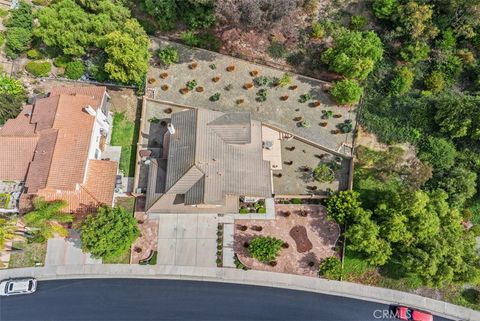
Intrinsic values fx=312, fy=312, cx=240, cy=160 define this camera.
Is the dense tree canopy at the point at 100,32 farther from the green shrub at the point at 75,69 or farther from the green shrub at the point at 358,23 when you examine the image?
the green shrub at the point at 358,23

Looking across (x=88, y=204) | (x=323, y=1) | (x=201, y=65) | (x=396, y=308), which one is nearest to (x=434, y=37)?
(x=323, y=1)

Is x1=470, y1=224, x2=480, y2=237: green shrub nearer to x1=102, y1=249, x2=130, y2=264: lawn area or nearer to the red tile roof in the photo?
x1=102, y1=249, x2=130, y2=264: lawn area

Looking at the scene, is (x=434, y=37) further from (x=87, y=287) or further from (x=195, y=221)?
(x=87, y=287)

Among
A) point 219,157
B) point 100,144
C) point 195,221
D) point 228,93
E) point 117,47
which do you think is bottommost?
point 195,221

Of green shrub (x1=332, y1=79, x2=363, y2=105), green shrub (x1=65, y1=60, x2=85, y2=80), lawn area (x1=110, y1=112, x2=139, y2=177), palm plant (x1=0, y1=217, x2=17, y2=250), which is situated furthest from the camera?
green shrub (x1=65, y1=60, x2=85, y2=80)

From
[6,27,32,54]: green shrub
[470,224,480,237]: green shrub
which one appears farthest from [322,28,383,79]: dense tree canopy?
A: [6,27,32,54]: green shrub

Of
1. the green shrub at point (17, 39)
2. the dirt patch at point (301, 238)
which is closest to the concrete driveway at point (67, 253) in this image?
the dirt patch at point (301, 238)
